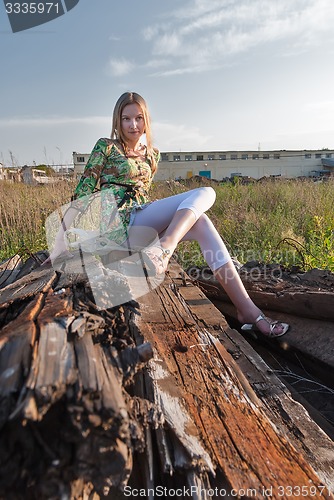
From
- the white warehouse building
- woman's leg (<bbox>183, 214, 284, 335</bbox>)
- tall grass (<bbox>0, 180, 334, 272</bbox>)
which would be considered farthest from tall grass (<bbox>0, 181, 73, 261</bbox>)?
the white warehouse building

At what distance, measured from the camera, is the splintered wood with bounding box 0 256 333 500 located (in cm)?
72

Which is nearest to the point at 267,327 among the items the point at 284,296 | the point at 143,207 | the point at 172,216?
the point at 284,296

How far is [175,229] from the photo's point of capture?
2225mm

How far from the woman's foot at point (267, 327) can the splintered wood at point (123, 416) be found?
84 cm

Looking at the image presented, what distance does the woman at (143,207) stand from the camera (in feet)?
7.63

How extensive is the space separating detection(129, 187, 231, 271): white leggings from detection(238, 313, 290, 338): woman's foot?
424mm

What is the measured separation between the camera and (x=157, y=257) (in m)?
1.98

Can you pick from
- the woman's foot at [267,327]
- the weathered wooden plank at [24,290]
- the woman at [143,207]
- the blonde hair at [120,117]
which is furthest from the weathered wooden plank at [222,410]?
the blonde hair at [120,117]

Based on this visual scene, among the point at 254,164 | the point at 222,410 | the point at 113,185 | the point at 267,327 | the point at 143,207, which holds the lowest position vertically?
the point at 254,164

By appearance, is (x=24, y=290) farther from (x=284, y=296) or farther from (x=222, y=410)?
(x=284, y=296)

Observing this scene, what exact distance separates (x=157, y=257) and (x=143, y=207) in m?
0.92

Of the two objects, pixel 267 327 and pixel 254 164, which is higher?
pixel 267 327

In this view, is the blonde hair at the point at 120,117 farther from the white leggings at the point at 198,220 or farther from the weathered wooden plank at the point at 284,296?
the weathered wooden plank at the point at 284,296

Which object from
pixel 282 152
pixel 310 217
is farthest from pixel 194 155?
pixel 310 217
